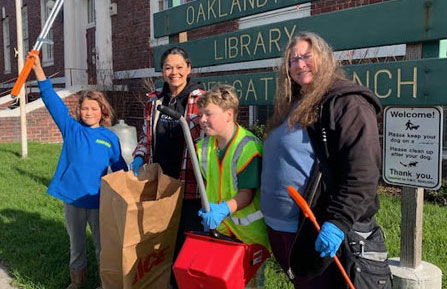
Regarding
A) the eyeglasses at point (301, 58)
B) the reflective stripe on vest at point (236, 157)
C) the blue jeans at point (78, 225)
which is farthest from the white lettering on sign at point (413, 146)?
the blue jeans at point (78, 225)

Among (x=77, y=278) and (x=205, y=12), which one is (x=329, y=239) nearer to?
(x=77, y=278)

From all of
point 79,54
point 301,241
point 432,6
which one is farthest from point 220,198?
point 79,54

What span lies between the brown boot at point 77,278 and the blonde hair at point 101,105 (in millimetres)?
1153

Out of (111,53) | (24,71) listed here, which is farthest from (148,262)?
(111,53)

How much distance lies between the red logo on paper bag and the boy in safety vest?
62 centimetres

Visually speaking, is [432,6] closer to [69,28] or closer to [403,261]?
[403,261]

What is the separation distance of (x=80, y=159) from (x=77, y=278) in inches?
36.5

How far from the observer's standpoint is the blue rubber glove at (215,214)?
2.28 m

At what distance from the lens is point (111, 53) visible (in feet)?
43.9

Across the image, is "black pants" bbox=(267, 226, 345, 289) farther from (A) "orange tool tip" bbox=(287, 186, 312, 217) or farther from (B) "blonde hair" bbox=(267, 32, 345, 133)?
(B) "blonde hair" bbox=(267, 32, 345, 133)

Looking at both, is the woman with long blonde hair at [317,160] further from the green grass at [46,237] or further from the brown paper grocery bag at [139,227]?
the green grass at [46,237]

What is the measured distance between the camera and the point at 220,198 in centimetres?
250

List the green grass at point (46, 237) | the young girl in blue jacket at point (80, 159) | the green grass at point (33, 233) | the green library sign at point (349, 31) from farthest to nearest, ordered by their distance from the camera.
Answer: the green grass at point (33, 233) < the green grass at point (46, 237) < the young girl in blue jacket at point (80, 159) < the green library sign at point (349, 31)

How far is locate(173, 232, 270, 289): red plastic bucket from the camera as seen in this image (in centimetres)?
215
